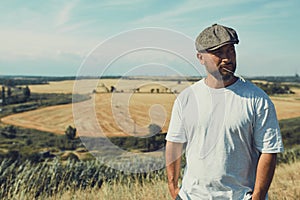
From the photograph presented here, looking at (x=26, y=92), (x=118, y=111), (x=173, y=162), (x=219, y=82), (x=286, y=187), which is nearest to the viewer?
(x=219, y=82)

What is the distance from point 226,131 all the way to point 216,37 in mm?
494

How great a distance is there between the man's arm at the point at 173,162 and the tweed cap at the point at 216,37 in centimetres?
A: 58

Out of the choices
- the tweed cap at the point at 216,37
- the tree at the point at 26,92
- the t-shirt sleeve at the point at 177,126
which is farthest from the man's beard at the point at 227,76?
the tree at the point at 26,92

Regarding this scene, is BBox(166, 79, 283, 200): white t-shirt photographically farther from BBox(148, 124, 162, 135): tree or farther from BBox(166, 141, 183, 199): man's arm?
BBox(148, 124, 162, 135): tree

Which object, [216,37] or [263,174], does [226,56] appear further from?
[263,174]

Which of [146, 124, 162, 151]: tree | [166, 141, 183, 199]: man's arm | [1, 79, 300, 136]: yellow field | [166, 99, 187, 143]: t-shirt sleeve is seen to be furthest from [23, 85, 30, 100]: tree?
[166, 99, 187, 143]: t-shirt sleeve

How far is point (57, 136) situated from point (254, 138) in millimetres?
34884

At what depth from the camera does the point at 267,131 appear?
1904 millimetres

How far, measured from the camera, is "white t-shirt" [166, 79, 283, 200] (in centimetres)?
192

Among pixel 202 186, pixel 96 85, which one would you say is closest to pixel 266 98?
pixel 202 186

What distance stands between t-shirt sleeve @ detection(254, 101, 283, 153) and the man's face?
0.26 m

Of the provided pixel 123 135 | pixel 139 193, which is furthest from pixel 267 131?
pixel 139 193

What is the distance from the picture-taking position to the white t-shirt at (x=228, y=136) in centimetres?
192

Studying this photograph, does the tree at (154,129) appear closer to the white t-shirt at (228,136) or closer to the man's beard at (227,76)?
the white t-shirt at (228,136)
